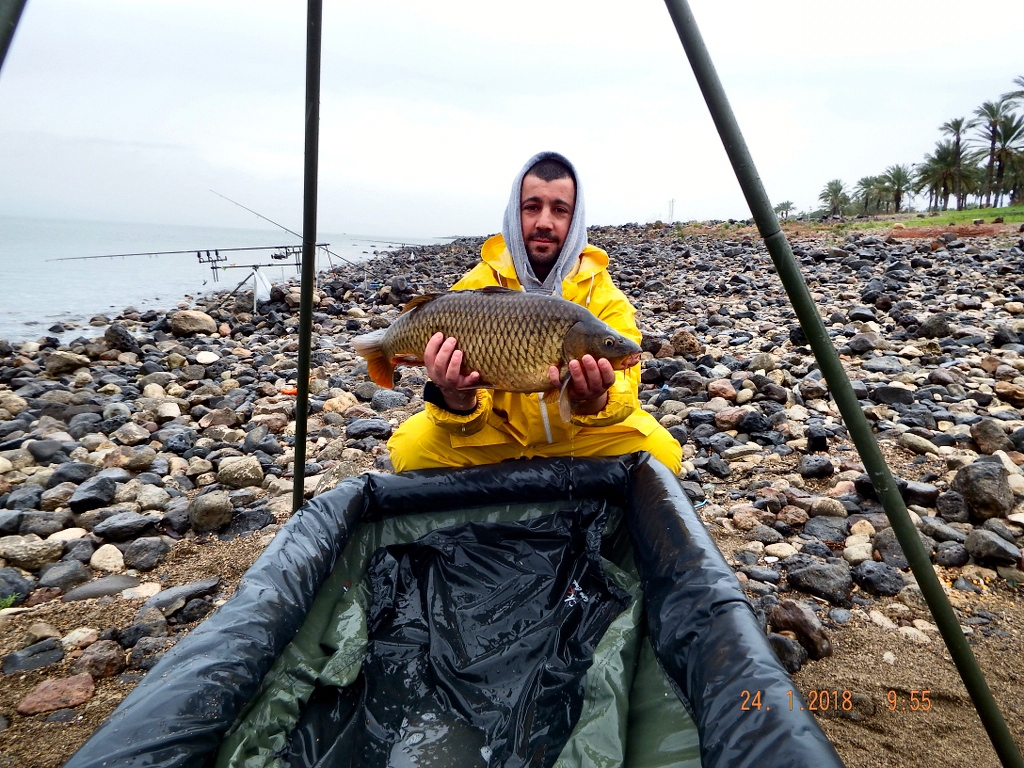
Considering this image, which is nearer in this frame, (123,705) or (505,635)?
(123,705)

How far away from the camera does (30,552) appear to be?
2.95 m

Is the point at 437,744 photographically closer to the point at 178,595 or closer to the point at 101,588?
the point at 178,595

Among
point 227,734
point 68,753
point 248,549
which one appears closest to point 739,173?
point 227,734

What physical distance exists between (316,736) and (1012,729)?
207 cm

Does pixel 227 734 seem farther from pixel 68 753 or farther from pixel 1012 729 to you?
→ pixel 1012 729

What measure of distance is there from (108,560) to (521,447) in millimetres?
2149

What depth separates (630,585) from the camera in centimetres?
225

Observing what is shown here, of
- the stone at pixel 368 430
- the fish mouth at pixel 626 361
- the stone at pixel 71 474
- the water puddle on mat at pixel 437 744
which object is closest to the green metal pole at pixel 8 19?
the fish mouth at pixel 626 361

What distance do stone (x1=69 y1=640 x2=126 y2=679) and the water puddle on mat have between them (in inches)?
46.2

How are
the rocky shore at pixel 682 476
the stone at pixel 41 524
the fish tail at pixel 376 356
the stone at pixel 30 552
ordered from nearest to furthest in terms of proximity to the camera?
1. the rocky shore at pixel 682 476
2. the fish tail at pixel 376 356
3. the stone at pixel 30 552
4. the stone at pixel 41 524

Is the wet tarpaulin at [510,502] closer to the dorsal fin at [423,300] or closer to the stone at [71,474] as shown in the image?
the dorsal fin at [423,300]

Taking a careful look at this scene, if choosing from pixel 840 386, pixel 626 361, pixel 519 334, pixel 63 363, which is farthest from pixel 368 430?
pixel 63 363

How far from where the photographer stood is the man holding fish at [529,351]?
2217 millimetres

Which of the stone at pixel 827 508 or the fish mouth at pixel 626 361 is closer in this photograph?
the fish mouth at pixel 626 361
